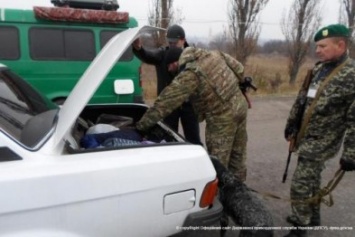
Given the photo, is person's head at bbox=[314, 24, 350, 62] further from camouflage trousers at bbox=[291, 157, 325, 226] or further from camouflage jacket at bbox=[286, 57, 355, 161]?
camouflage trousers at bbox=[291, 157, 325, 226]

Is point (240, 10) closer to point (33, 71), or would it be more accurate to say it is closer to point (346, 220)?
point (33, 71)

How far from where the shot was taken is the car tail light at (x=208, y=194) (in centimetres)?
210

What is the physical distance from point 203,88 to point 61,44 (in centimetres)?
356

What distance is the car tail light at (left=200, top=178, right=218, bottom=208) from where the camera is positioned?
210 centimetres

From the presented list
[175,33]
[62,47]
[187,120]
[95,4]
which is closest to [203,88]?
[175,33]

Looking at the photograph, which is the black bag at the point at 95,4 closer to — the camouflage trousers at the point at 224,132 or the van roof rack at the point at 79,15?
the van roof rack at the point at 79,15

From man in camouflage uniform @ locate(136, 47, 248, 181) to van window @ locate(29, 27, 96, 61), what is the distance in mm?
3338

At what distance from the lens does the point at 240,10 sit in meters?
13.1

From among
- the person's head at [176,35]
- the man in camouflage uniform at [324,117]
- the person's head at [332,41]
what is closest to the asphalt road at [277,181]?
the man in camouflage uniform at [324,117]

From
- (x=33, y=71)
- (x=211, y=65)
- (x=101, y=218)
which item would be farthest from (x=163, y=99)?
(x=33, y=71)

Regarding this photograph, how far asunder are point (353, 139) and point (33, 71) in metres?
4.45

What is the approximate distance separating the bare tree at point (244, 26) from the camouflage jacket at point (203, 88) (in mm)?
10122

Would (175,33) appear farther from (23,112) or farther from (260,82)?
(260,82)

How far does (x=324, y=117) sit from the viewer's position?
113 inches
